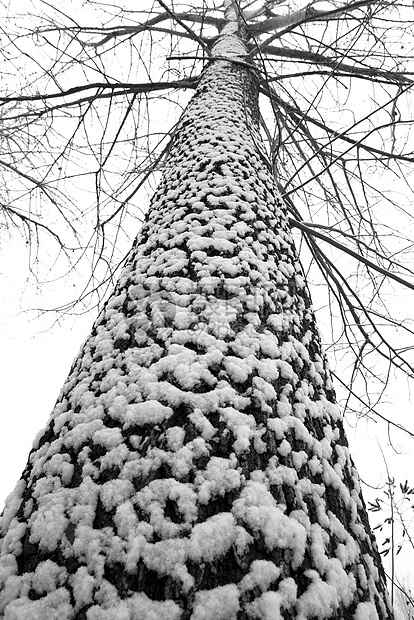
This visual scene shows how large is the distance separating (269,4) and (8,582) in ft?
15.4

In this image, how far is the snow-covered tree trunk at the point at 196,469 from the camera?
21.8 inches

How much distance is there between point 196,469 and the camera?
2.16 ft

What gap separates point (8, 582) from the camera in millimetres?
574

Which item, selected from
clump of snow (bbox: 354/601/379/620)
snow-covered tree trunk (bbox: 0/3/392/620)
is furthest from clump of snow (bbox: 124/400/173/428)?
clump of snow (bbox: 354/601/379/620)

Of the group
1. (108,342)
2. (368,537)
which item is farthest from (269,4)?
(368,537)

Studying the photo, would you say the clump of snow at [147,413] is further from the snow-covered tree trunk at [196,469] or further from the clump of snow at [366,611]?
the clump of snow at [366,611]

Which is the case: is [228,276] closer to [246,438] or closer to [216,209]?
[216,209]

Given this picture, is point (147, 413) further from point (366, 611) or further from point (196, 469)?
point (366, 611)

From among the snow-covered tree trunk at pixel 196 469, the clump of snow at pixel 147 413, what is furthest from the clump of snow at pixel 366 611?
the clump of snow at pixel 147 413

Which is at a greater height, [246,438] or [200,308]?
[200,308]

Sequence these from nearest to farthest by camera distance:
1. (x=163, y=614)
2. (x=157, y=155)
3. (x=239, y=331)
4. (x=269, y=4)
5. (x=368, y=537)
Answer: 1. (x=163, y=614)
2. (x=368, y=537)
3. (x=239, y=331)
4. (x=157, y=155)
5. (x=269, y=4)

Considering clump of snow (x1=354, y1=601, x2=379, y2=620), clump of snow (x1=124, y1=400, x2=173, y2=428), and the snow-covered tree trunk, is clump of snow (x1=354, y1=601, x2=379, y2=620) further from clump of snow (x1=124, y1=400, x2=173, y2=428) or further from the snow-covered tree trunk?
clump of snow (x1=124, y1=400, x2=173, y2=428)

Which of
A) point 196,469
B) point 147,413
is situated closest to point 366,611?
point 196,469

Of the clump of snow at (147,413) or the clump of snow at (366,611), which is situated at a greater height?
the clump of snow at (147,413)
